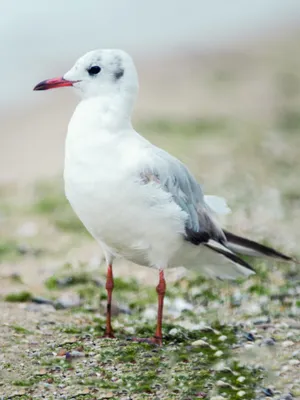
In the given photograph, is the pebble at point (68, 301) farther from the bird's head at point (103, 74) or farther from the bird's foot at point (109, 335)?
the bird's head at point (103, 74)

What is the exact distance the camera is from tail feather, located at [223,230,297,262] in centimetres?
699

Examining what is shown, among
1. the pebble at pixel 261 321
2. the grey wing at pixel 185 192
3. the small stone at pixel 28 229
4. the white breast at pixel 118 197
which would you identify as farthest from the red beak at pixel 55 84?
the small stone at pixel 28 229

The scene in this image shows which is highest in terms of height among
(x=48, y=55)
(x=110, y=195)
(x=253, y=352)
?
(x=110, y=195)

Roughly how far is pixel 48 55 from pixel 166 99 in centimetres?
794

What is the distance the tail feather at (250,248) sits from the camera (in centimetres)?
699

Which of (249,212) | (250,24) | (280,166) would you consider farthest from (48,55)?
(249,212)

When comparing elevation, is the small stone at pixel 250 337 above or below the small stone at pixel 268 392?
below

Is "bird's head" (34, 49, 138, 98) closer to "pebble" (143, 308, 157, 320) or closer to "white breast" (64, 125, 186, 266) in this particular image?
"white breast" (64, 125, 186, 266)

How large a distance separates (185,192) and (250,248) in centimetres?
81

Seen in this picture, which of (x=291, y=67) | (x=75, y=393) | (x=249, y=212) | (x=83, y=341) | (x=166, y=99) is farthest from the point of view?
(x=291, y=67)

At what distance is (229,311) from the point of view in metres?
7.71

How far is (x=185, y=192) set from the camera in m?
6.52

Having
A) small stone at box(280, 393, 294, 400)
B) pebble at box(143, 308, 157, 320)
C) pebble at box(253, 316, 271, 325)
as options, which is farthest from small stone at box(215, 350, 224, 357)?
pebble at box(143, 308, 157, 320)

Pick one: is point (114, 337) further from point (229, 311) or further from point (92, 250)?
point (92, 250)
